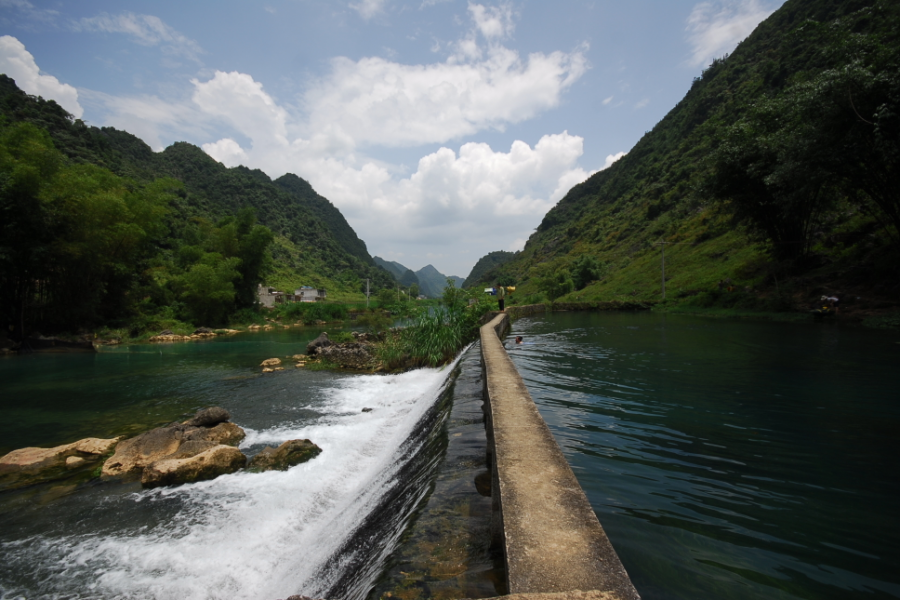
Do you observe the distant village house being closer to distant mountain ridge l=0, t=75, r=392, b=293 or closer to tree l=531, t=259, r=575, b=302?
distant mountain ridge l=0, t=75, r=392, b=293

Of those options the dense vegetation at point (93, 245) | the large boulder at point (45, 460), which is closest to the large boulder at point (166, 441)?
the large boulder at point (45, 460)

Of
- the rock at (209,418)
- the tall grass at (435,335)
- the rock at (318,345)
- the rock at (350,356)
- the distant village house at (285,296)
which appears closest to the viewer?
the rock at (209,418)

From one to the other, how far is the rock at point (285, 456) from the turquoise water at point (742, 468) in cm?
411

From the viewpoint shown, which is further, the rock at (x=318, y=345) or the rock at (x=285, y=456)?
the rock at (x=318, y=345)

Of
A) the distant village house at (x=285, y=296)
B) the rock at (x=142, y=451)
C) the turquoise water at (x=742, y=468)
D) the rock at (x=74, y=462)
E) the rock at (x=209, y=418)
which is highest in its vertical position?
the distant village house at (x=285, y=296)

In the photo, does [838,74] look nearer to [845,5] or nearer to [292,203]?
[845,5]

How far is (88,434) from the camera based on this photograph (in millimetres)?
9547

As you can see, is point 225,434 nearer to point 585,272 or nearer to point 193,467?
point 193,467

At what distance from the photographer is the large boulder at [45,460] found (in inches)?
278

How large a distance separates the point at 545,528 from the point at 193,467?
651 centimetres

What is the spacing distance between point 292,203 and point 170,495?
144065 mm

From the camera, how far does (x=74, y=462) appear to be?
762cm

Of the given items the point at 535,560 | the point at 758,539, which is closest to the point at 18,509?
the point at 535,560

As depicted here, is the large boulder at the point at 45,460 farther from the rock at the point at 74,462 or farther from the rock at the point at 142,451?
the rock at the point at 142,451
